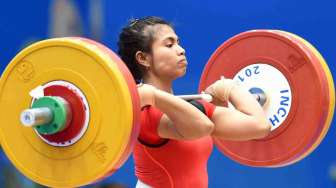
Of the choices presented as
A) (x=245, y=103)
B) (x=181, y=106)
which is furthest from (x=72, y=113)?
(x=245, y=103)

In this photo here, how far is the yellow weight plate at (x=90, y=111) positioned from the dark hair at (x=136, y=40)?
39 cm

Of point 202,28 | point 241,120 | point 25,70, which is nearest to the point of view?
point 25,70

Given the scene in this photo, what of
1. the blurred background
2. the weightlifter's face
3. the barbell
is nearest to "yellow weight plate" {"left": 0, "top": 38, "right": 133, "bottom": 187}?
the barbell

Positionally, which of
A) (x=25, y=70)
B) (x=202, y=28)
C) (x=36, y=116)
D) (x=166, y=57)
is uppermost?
(x=202, y=28)

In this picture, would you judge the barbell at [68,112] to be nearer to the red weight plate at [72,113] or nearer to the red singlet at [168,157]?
the red weight plate at [72,113]

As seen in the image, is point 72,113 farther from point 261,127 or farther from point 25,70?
point 261,127

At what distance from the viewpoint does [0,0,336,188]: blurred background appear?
10.5 ft

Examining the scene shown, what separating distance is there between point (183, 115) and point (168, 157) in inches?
9.4

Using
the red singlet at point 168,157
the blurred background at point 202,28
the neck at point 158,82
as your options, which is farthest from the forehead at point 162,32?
the blurred background at point 202,28

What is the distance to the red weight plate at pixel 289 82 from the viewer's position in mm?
2096

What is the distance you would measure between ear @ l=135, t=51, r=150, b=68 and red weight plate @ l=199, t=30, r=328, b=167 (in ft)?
1.58

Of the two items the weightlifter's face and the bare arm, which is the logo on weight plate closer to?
the weightlifter's face

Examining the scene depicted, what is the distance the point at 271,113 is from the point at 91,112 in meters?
0.88

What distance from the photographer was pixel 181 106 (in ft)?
5.16
